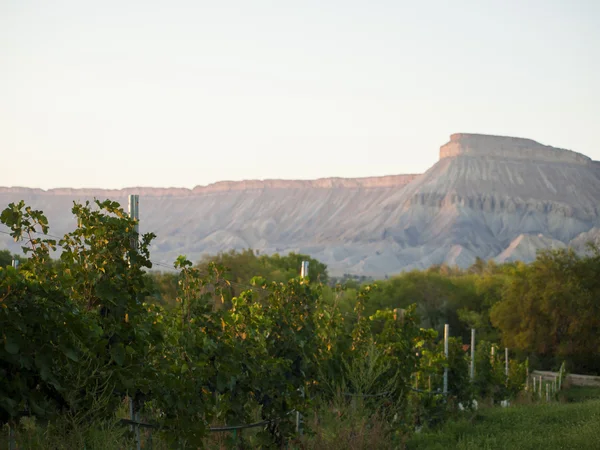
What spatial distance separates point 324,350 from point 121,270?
545 cm

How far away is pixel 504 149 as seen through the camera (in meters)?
189

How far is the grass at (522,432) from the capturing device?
38.1 ft

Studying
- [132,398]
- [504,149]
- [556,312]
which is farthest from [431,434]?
[504,149]

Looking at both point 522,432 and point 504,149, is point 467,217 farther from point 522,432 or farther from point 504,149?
point 522,432

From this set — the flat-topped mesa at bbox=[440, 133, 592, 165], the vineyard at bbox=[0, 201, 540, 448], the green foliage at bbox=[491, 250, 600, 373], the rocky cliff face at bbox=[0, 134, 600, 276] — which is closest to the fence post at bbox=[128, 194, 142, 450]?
the vineyard at bbox=[0, 201, 540, 448]

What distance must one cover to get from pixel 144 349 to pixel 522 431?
8.77 m

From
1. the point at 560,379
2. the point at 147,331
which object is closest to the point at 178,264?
the point at 147,331

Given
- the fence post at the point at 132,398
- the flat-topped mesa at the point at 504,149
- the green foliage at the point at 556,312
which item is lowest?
the green foliage at the point at 556,312

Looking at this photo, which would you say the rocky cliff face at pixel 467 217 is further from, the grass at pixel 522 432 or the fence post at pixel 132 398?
the fence post at pixel 132 398

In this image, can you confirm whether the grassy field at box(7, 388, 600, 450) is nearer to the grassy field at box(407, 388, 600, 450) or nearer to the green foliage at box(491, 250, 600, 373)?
the grassy field at box(407, 388, 600, 450)

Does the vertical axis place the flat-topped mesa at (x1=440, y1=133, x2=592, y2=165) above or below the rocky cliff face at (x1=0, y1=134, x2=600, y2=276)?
above

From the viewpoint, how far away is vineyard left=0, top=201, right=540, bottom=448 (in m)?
5.61

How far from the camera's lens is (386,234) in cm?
17000

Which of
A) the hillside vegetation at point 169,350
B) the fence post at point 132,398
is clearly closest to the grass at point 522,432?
the hillside vegetation at point 169,350
